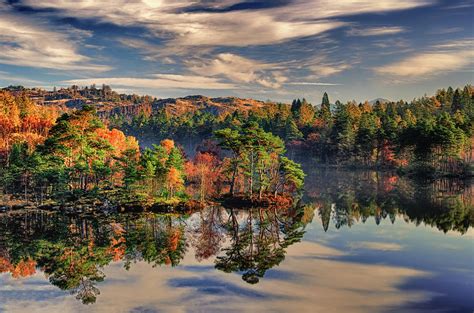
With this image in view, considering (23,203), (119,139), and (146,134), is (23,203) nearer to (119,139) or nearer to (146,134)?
(119,139)

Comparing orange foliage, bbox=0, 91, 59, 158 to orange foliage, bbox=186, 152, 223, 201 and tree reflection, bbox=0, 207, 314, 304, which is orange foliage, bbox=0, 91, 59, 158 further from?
tree reflection, bbox=0, 207, 314, 304

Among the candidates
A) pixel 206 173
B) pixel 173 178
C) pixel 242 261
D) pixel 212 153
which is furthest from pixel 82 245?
pixel 212 153

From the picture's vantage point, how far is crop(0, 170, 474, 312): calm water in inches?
779

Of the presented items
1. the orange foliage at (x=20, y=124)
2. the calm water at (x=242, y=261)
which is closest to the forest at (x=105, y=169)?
the calm water at (x=242, y=261)

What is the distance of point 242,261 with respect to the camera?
1037 inches

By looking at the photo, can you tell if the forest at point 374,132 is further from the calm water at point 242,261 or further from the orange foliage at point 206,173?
the calm water at point 242,261

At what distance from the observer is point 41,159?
46.7 m

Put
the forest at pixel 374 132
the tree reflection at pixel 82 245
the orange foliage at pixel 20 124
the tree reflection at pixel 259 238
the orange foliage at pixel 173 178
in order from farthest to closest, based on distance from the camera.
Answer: the forest at pixel 374 132 < the orange foliage at pixel 20 124 < the orange foliage at pixel 173 178 < the tree reflection at pixel 259 238 < the tree reflection at pixel 82 245

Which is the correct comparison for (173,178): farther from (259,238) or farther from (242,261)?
(242,261)

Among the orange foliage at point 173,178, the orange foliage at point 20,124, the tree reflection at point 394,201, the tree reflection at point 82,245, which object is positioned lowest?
the tree reflection at point 82,245

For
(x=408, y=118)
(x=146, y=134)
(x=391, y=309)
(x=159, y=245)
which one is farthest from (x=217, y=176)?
(x=146, y=134)

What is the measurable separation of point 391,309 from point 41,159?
39403mm

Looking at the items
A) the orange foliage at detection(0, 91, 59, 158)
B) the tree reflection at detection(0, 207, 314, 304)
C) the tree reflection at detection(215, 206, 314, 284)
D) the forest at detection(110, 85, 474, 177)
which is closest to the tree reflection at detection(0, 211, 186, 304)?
the tree reflection at detection(0, 207, 314, 304)

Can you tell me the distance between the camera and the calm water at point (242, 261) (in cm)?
1978
